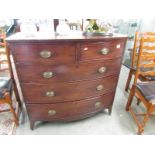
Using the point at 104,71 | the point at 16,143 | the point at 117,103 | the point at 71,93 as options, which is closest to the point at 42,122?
the point at 71,93

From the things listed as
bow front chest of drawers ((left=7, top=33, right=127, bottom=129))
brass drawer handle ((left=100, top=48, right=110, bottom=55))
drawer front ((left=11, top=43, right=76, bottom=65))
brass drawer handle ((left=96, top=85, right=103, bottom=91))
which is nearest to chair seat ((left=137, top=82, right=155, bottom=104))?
bow front chest of drawers ((left=7, top=33, right=127, bottom=129))

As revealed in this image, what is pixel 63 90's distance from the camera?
1367 millimetres

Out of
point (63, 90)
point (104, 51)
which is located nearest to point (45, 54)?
point (63, 90)

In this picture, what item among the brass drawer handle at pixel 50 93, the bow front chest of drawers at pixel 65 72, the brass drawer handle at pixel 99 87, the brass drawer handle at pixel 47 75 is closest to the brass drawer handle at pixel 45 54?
the bow front chest of drawers at pixel 65 72

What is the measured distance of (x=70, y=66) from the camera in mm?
1241

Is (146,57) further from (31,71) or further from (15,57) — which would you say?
(15,57)

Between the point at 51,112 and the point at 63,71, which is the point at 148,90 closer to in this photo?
the point at 63,71

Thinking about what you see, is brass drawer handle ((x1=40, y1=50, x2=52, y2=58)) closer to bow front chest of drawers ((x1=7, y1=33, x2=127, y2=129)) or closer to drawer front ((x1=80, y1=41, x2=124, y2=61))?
bow front chest of drawers ((x1=7, y1=33, x2=127, y2=129))

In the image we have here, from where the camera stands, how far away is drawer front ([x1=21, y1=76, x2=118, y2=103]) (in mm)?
1318

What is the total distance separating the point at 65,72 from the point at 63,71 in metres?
0.02

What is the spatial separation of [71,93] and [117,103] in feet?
3.38

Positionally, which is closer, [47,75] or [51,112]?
[47,75]

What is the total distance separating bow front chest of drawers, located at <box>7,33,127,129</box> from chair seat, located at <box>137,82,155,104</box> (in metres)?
0.33

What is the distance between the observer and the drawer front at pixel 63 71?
1.20 metres
